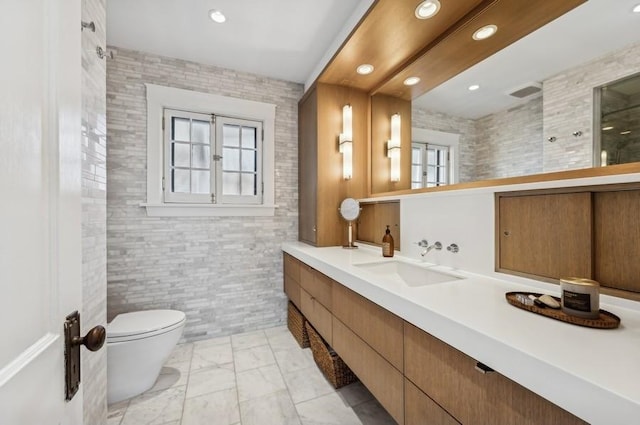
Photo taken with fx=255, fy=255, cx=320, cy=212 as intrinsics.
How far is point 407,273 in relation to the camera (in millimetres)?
1626

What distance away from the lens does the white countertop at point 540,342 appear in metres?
0.48

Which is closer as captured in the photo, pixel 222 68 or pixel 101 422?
pixel 101 422

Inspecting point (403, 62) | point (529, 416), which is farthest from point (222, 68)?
point (529, 416)

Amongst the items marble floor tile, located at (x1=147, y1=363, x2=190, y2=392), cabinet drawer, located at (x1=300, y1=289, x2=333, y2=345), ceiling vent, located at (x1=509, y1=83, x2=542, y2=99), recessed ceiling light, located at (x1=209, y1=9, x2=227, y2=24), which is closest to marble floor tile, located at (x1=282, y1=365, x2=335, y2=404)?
cabinet drawer, located at (x1=300, y1=289, x2=333, y2=345)

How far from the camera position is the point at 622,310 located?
2.73ft

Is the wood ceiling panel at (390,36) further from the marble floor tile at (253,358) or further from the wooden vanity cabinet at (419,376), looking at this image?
the marble floor tile at (253,358)

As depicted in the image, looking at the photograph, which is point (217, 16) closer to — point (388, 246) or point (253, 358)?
point (388, 246)

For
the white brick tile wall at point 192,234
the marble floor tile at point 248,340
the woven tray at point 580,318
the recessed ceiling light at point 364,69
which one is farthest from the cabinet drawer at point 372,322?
the recessed ceiling light at point 364,69

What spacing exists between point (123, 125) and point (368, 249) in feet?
7.60

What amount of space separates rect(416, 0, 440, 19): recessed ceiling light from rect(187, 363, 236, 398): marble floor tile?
2606 millimetres

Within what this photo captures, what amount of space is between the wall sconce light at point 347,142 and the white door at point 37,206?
1923 mm

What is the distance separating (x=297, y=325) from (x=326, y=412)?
894 millimetres

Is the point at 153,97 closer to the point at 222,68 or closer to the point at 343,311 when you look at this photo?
the point at 222,68

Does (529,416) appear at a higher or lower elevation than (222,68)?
lower
